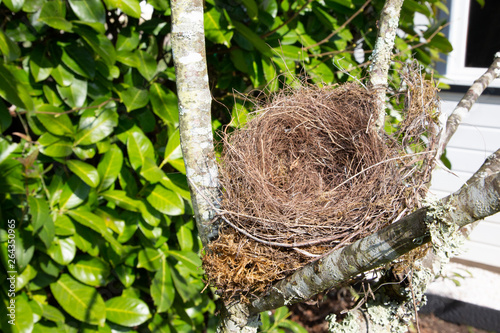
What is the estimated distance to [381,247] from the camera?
35.6 inches

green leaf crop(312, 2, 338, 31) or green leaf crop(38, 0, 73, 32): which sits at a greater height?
green leaf crop(38, 0, 73, 32)

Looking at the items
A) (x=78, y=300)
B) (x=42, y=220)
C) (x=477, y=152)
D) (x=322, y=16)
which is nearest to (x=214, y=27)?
(x=322, y=16)

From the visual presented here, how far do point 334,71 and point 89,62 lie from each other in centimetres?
129

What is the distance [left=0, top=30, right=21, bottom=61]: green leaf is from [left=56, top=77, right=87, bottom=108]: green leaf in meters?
0.25

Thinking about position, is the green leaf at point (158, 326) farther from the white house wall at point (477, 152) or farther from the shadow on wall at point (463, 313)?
the white house wall at point (477, 152)

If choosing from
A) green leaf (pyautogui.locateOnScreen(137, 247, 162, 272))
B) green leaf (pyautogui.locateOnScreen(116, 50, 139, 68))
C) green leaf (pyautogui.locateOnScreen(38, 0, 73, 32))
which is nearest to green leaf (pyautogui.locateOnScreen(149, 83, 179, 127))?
green leaf (pyautogui.locateOnScreen(116, 50, 139, 68))

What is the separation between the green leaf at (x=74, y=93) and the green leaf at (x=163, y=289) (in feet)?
3.06

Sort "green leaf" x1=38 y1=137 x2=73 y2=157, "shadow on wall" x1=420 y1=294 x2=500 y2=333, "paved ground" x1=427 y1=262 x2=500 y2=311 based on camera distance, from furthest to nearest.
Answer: "paved ground" x1=427 y1=262 x2=500 y2=311 < "shadow on wall" x1=420 y1=294 x2=500 y2=333 < "green leaf" x1=38 y1=137 x2=73 y2=157

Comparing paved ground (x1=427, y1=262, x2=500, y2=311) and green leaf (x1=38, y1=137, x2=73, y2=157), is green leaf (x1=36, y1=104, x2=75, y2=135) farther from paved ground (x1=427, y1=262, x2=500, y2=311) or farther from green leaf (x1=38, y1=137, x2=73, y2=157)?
paved ground (x1=427, y1=262, x2=500, y2=311)

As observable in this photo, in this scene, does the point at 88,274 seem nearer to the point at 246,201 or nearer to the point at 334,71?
the point at 246,201

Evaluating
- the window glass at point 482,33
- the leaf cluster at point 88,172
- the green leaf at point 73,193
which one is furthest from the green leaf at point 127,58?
the window glass at point 482,33

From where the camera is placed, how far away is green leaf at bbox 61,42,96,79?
6.12 feet

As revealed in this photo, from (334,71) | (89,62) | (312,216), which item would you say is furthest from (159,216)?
(334,71)

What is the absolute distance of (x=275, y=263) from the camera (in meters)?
1.15
